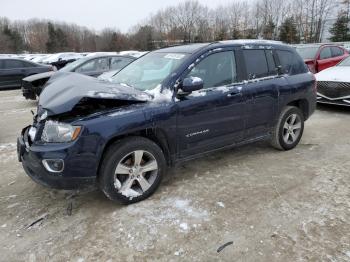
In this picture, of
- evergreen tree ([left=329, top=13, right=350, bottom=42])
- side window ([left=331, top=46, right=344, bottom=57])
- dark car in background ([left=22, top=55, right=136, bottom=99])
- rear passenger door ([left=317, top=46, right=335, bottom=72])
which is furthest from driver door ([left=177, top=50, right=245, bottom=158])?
evergreen tree ([left=329, top=13, right=350, bottom=42])

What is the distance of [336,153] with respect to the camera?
503 cm

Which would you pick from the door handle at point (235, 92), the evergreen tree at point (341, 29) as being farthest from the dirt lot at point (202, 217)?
Answer: the evergreen tree at point (341, 29)

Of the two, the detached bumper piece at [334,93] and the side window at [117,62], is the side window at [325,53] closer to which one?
the detached bumper piece at [334,93]

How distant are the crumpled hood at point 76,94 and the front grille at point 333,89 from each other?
5.84 meters

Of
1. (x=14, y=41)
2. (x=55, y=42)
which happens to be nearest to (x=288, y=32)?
(x=55, y=42)

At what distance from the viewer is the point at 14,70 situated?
12.7 m

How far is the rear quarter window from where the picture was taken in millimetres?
4867

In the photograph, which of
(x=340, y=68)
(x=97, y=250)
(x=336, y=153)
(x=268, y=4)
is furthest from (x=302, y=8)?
(x=97, y=250)

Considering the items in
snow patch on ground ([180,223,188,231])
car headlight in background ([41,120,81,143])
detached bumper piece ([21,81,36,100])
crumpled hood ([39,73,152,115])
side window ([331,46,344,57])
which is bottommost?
snow patch on ground ([180,223,188,231])

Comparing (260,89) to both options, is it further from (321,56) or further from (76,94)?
(321,56)

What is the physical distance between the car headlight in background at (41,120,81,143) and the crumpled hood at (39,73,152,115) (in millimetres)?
126

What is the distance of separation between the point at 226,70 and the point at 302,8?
51.2 metres

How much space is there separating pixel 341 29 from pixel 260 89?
45871 millimetres

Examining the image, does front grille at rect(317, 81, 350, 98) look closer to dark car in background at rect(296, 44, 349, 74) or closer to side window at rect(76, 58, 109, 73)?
dark car in background at rect(296, 44, 349, 74)
